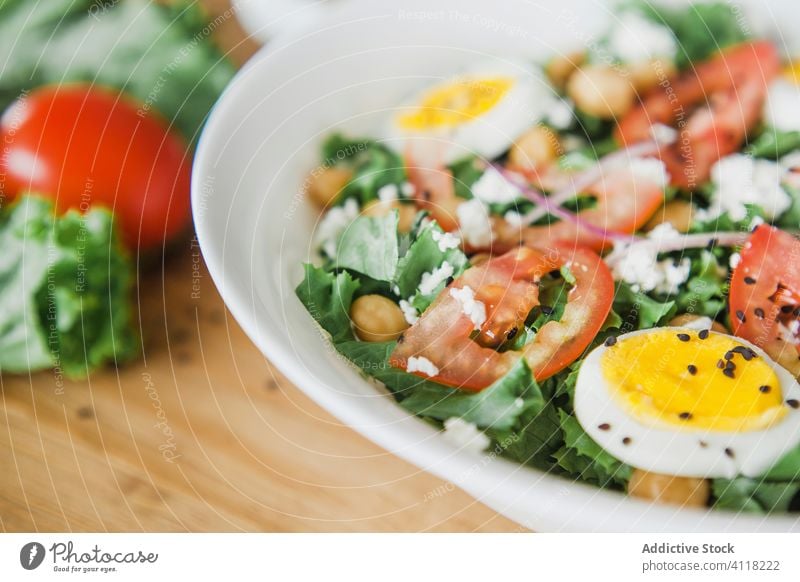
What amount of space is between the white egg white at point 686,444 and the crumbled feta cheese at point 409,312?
0.41 feet

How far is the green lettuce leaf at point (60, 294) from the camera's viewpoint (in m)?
0.51

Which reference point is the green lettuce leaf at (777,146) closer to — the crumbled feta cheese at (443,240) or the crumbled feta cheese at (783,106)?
the crumbled feta cheese at (783,106)

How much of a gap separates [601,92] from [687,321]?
0.72 ft

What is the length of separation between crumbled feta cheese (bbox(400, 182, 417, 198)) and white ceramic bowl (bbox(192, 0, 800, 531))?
0.23 feet

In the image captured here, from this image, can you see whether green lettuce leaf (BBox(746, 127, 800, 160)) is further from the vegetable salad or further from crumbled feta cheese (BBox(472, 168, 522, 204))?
crumbled feta cheese (BBox(472, 168, 522, 204))

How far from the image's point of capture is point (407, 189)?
0.57 m

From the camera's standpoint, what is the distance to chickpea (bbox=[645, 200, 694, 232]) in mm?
556

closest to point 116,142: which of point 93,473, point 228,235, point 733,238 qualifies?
point 228,235

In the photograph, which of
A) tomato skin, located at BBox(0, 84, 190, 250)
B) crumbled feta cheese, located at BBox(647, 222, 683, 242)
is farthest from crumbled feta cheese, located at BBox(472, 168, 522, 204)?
tomato skin, located at BBox(0, 84, 190, 250)

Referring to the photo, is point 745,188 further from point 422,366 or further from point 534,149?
point 422,366

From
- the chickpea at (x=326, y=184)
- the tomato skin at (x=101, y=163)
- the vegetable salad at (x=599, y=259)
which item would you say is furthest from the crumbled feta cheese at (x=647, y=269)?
the tomato skin at (x=101, y=163)

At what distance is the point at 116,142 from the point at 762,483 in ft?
1.64

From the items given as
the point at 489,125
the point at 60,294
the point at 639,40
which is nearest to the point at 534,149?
the point at 489,125
